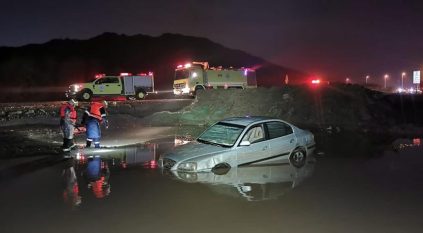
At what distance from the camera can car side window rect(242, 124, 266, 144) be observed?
41.3 ft

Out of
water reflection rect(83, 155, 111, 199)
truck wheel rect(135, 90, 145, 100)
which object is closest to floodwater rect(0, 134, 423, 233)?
water reflection rect(83, 155, 111, 199)

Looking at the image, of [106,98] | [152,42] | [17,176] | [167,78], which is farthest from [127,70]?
[17,176]

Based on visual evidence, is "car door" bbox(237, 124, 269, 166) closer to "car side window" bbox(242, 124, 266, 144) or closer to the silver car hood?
"car side window" bbox(242, 124, 266, 144)

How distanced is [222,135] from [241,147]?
105 centimetres

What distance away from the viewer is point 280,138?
13117mm

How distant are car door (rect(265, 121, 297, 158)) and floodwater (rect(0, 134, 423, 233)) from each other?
394 mm

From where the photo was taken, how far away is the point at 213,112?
1109 inches

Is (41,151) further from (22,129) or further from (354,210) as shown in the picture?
(354,210)

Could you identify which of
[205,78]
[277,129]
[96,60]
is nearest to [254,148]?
[277,129]

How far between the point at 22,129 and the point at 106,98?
1041 centimetres

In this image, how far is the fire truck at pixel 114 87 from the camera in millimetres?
30203

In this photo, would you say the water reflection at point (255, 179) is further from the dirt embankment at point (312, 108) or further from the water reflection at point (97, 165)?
the dirt embankment at point (312, 108)

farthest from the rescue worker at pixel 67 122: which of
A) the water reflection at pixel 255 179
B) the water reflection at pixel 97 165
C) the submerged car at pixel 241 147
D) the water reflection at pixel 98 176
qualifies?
the water reflection at pixel 255 179

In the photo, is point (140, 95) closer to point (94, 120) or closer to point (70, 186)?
point (94, 120)
